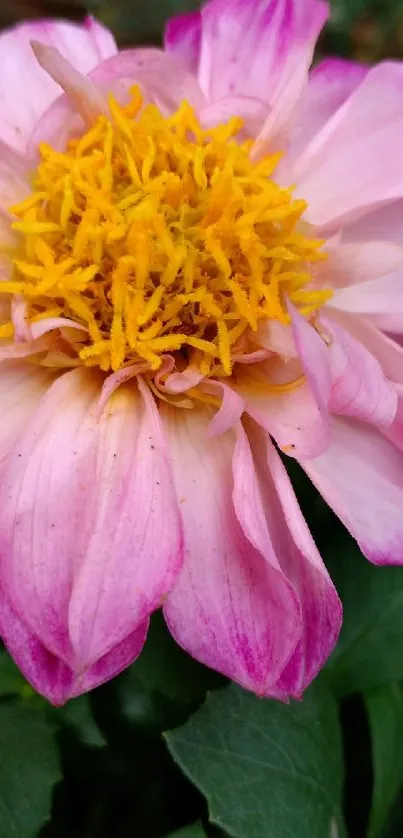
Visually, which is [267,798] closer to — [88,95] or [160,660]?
[160,660]

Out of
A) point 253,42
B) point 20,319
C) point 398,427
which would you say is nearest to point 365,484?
point 398,427

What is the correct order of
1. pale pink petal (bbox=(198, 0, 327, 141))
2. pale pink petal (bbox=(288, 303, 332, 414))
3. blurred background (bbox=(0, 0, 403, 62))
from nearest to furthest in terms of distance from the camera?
pale pink petal (bbox=(288, 303, 332, 414))
pale pink petal (bbox=(198, 0, 327, 141))
blurred background (bbox=(0, 0, 403, 62))

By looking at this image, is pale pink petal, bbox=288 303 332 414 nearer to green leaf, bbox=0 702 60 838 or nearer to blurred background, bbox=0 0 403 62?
green leaf, bbox=0 702 60 838

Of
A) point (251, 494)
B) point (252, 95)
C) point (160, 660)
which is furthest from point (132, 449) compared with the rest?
point (252, 95)

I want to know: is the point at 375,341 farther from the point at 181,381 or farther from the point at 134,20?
the point at 134,20

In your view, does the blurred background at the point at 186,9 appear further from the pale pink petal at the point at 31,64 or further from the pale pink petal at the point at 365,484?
the pale pink petal at the point at 365,484

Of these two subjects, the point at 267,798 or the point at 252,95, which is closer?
the point at 267,798

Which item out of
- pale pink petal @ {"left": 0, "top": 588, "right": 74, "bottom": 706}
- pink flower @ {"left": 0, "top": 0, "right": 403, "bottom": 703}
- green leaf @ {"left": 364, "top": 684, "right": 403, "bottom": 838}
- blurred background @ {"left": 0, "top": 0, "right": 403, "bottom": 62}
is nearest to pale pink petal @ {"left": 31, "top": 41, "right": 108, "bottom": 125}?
pink flower @ {"left": 0, "top": 0, "right": 403, "bottom": 703}
